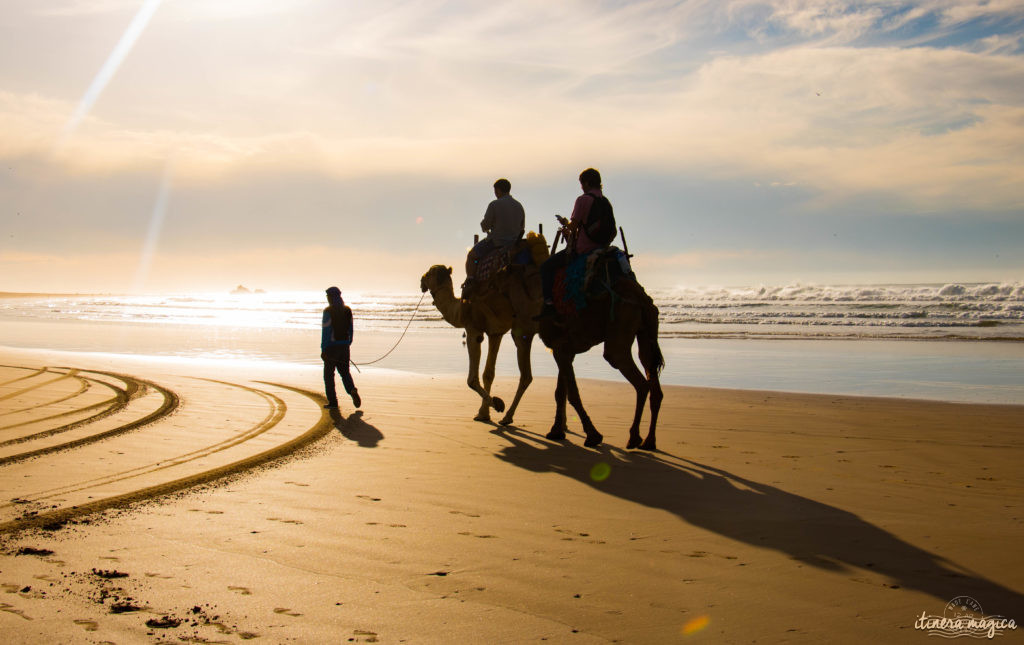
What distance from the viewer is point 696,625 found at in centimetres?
369

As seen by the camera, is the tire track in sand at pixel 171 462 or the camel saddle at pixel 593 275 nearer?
the tire track in sand at pixel 171 462

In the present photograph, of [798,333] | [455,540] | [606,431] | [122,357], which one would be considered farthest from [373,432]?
[798,333]

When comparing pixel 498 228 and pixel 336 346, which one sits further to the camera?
pixel 336 346

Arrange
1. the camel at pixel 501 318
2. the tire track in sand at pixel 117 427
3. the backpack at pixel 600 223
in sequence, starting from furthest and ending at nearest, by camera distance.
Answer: the camel at pixel 501 318 < the backpack at pixel 600 223 < the tire track in sand at pixel 117 427

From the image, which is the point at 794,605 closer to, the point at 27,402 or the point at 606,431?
the point at 606,431

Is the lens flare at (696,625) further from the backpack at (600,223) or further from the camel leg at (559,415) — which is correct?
the backpack at (600,223)

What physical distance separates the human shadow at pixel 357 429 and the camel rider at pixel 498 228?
231 cm

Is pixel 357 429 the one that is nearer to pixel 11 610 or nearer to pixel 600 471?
pixel 600 471

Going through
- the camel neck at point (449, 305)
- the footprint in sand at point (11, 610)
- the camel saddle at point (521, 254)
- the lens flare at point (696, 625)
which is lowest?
the lens flare at point (696, 625)

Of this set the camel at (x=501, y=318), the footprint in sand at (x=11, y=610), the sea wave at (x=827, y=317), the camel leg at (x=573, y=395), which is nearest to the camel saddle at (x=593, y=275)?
the camel leg at (x=573, y=395)

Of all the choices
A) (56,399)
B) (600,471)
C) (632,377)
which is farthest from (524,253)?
(56,399)

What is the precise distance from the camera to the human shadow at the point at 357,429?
8.74 metres

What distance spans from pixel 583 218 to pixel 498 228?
2081 millimetres

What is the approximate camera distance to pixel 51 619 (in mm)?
3533
